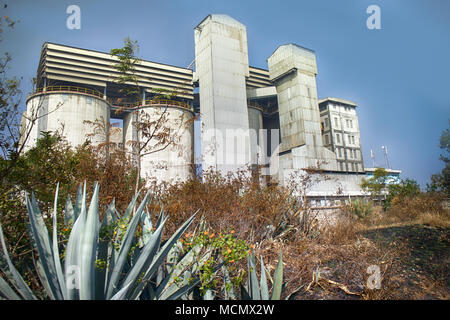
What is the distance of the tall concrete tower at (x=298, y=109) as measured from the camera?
3416cm

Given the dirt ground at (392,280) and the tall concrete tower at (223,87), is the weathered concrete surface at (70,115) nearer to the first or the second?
the tall concrete tower at (223,87)

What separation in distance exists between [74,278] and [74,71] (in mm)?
34881

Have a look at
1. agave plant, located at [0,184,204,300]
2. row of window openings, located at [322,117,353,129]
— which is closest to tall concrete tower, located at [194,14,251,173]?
row of window openings, located at [322,117,353,129]

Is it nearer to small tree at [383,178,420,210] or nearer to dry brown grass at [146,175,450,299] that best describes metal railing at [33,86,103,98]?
dry brown grass at [146,175,450,299]

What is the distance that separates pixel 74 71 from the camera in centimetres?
3197

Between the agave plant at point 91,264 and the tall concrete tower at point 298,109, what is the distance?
30759 mm

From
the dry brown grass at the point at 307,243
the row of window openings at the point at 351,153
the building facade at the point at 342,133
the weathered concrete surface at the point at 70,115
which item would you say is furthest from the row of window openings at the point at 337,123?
the dry brown grass at the point at 307,243

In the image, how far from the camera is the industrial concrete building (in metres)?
29.4

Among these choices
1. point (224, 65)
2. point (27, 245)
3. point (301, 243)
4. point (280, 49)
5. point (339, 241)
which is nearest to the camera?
point (27, 245)

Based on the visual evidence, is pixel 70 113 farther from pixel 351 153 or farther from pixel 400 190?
pixel 351 153

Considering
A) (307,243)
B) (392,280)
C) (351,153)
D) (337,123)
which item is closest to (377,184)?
(351,153)
